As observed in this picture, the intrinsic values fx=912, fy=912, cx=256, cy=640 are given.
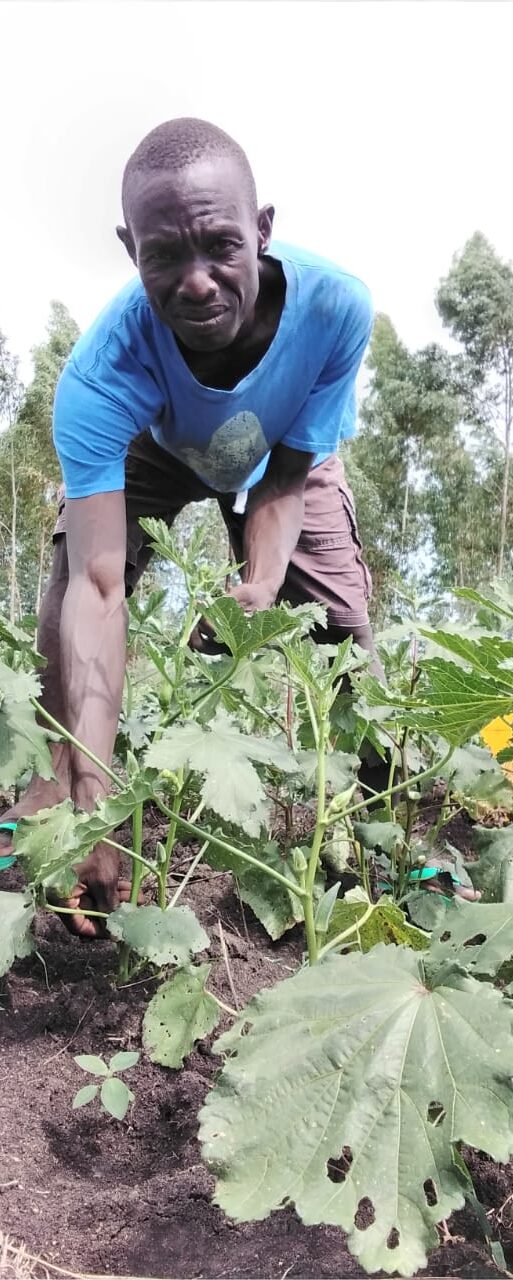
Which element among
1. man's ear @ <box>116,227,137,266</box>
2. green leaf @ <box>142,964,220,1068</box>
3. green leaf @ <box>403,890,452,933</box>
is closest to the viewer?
green leaf @ <box>142,964,220,1068</box>

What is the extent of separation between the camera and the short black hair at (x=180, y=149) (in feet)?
5.80

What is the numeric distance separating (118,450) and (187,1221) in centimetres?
163

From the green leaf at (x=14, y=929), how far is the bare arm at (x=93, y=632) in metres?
0.28

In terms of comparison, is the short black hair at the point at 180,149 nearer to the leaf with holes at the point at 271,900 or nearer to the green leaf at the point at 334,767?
the green leaf at the point at 334,767

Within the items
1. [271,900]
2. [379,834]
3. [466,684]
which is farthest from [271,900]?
[466,684]

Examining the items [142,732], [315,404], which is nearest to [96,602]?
[142,732]

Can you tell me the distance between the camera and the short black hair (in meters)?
1.77

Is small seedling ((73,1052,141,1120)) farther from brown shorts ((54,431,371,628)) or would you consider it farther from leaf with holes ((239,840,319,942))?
brown shorts ((54,431,371,628))

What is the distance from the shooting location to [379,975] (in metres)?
1.08

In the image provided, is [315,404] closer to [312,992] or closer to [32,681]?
[32,681]

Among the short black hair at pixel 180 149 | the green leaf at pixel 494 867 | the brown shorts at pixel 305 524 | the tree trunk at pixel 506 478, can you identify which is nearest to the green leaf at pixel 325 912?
the green leaf at pixel 494 867

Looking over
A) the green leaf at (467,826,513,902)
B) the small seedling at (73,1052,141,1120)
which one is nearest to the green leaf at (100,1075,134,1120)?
the small seedling at (73,1052,141,1120)

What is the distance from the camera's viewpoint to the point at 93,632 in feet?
6.52

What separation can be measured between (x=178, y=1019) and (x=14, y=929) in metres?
0.28
